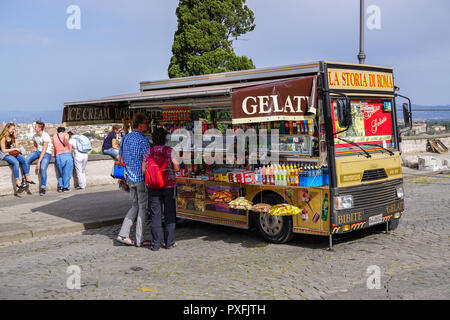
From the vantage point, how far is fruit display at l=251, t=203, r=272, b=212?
740 cm

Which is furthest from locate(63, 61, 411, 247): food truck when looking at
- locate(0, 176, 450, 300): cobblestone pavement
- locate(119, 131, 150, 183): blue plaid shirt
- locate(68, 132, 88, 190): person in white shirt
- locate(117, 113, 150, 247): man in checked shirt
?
locate(68, 132, 88, 190): person in white shirt

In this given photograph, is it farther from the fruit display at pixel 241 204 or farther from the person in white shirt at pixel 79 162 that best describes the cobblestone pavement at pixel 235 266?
the person in white shirt at pixel 79 162

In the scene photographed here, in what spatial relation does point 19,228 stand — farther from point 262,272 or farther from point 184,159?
point 262,272

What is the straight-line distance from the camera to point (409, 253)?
6.97m

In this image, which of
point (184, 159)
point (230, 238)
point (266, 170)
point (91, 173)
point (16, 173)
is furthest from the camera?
point (91, 173)

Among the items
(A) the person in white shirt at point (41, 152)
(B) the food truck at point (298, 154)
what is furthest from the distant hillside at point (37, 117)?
(B) the food truck at point (298, 154)

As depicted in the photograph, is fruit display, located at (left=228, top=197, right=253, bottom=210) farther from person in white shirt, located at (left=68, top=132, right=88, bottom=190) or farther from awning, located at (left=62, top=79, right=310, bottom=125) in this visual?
person in white shirt, located at (left=68, top=132, right=88, bottom=190)

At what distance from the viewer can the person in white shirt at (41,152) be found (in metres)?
13.1

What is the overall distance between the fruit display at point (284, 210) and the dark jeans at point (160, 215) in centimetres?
156

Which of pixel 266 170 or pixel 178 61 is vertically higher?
pixel 178 61

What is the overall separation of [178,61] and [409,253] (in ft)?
61.5

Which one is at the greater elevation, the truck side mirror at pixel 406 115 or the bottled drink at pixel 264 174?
the truck side mirror at pixel 406 115

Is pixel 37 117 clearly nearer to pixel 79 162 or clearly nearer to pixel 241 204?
Answer: pixel 79 162
